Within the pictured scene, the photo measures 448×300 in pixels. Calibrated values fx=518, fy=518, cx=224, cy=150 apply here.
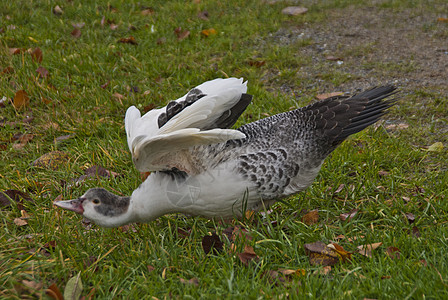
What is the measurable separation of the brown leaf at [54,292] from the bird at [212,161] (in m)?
0.56

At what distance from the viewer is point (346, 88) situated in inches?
211

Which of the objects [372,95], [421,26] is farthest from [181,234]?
[421,26]

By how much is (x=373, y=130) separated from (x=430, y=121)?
1.83 feet

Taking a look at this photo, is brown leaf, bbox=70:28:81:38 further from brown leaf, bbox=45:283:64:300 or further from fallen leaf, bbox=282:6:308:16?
brown leaf, bbox=45:283:64:300

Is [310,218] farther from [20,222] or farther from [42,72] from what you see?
[42,72]

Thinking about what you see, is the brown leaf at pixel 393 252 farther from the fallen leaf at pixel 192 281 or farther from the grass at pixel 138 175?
the fallen leaf at pixel 192 281

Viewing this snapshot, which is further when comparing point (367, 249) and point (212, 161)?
point (212, 161)

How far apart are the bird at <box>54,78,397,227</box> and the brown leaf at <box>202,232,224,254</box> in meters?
0.16

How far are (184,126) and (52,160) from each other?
180 centimetres

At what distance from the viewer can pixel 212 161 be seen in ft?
10.2

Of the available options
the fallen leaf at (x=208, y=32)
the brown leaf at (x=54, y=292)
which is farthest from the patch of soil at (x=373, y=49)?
the brown leaf at (x=54, y=292)

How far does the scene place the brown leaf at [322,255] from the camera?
288 centimetres

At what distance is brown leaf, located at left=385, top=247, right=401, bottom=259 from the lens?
2809 millimetres

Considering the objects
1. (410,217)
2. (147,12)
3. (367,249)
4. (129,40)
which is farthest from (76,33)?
(367,249)
